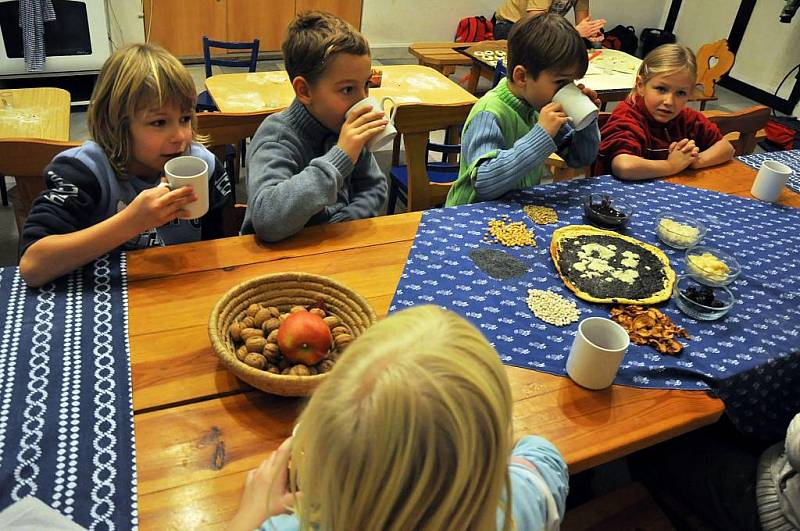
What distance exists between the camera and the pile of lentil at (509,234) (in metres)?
1.57

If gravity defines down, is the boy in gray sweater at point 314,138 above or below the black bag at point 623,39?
above

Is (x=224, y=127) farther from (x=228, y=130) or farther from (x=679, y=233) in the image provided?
(x=679, y=233)

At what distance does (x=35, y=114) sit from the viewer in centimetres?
277

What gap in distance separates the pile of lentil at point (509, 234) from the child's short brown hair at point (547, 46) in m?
0.52

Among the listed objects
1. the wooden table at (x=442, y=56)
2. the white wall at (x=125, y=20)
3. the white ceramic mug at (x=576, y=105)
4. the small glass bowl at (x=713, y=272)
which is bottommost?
the white wall at (x=125, y=20)

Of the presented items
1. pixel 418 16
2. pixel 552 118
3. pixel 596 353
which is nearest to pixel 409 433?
pixel 596 353

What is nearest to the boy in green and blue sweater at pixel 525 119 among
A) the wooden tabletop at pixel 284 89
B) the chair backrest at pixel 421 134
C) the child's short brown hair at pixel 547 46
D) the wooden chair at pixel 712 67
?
the child's short brown hair at pixel 547 46

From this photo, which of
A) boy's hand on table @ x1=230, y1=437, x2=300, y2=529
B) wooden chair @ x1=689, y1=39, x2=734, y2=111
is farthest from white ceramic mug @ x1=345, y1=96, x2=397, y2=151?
wooden chair @ x1=689, y1=39, x2=734, y2=111

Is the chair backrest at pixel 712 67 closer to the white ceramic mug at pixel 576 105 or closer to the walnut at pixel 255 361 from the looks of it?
the white ceramic mug at pixel 576 105

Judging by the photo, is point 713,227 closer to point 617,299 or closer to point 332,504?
point 617,299

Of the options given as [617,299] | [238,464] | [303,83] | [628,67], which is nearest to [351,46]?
[303,83]

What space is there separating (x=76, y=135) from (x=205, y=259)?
3416mm

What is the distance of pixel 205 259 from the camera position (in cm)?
138

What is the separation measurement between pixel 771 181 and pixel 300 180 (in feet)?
4.94
